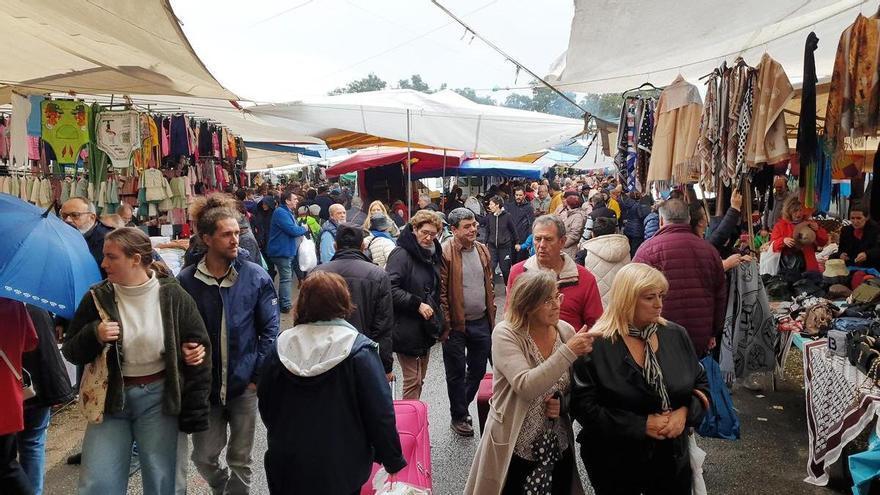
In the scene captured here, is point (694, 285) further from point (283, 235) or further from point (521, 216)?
point (521, 216)

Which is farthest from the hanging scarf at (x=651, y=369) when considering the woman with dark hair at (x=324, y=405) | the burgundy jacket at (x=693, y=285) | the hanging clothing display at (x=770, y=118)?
the hanging clothing display at (x=770, y=118)

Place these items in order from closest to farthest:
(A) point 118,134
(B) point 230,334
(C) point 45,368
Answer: (C) point 45,368, (B) point 230,334, (A) point 118,134

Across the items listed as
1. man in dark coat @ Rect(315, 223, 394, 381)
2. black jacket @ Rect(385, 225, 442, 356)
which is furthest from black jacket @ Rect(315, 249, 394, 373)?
black jacket @ Rect(385, 225, 442, 356)

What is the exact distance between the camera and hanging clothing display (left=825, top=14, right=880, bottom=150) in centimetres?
313

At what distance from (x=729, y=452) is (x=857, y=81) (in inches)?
109

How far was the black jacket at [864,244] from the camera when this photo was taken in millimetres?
5977

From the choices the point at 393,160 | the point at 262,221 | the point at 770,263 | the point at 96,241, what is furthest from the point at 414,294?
the point at 393,160

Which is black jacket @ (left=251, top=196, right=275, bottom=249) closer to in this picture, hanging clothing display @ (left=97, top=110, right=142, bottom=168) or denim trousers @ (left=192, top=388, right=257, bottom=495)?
hanging clothing display @ (left=97, top=110, right=142, bottom=168)

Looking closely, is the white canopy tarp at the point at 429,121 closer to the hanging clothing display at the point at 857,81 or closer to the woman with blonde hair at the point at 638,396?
the hanging clothing display at the point at 857,81

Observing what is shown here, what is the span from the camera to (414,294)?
4.50 m

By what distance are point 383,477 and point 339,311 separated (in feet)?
3.26

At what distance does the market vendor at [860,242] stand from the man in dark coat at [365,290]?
4.81 meters

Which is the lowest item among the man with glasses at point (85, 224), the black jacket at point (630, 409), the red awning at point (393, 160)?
the black jacket at point (630, 409)

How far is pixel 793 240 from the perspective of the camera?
6609 mm
